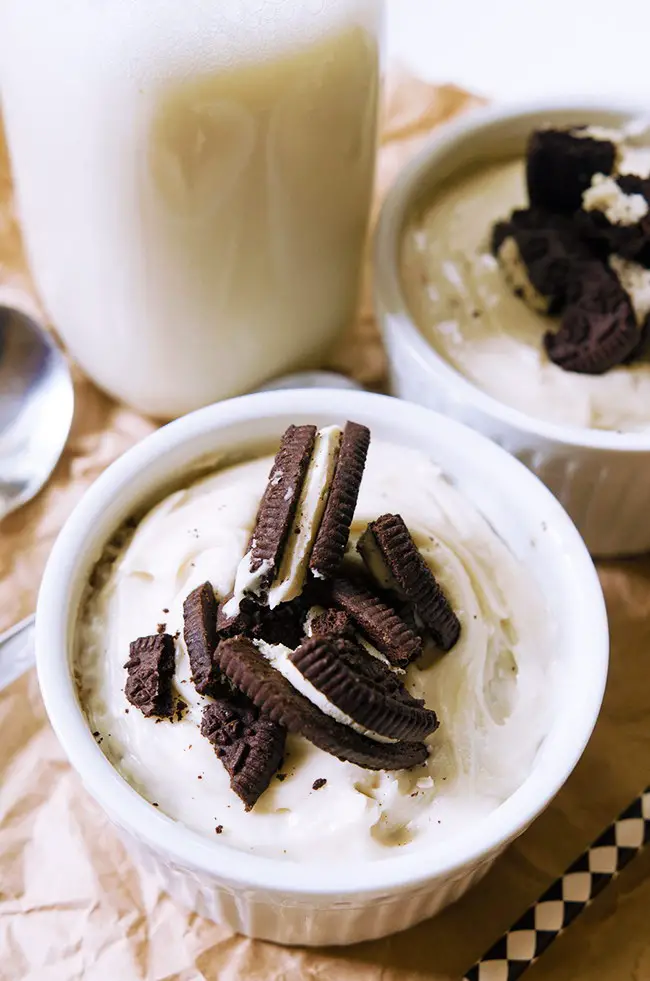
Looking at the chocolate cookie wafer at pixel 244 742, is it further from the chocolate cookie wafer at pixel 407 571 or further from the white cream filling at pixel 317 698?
the chocolate cookie wafer at pixel 407 571

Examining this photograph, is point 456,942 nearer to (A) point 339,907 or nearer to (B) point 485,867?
(B) point 485,867

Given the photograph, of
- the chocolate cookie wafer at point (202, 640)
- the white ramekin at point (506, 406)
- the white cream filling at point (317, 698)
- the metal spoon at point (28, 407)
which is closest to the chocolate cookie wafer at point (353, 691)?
the white cream filling at point (317, 698)

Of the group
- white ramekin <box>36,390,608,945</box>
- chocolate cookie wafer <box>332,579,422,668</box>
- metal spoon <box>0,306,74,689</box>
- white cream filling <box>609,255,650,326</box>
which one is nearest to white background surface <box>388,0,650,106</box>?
white cream filling <box>609,255,650,326</box>

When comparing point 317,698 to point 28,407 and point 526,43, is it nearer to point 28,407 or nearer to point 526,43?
point 28,407

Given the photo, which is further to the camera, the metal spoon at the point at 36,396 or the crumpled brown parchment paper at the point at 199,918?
the metal spoon at the point at 36,396

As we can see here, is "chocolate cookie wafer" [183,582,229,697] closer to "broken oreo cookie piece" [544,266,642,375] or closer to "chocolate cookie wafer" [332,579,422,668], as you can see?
"chocolate cookie wafer" [332,579,422,668]

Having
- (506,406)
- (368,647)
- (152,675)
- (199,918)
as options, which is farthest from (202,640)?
(506,406)
